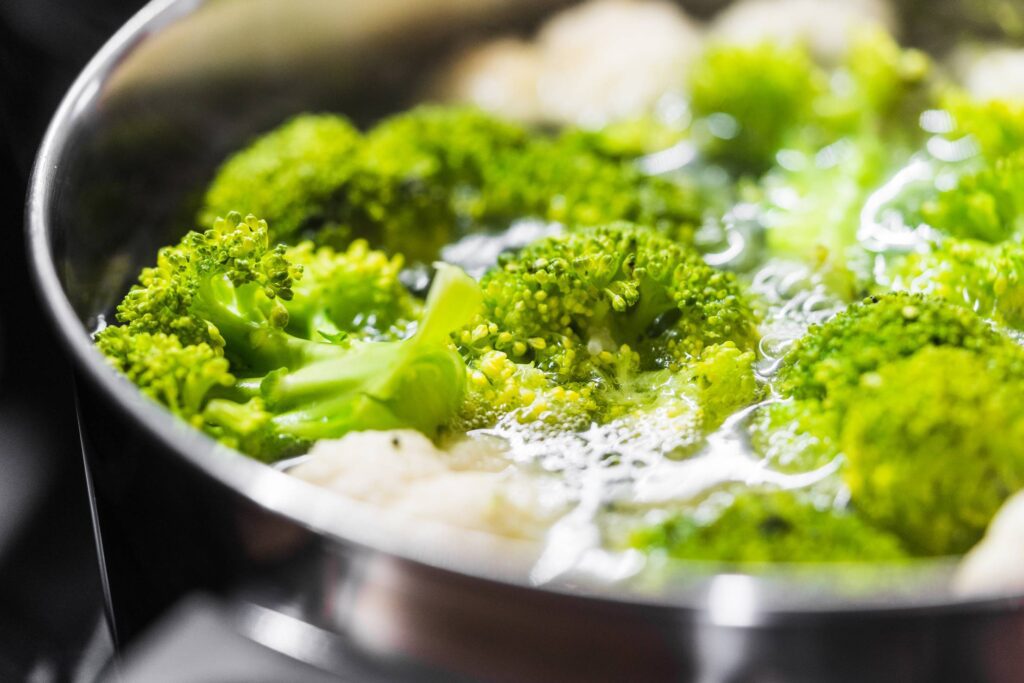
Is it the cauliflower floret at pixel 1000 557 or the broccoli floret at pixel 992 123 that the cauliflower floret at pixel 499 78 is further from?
the cauliflower floret at pixel 1000 557

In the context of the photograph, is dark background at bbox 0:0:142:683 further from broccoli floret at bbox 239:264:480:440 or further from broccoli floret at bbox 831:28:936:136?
broccoli floret at bbox 831:28:936:136

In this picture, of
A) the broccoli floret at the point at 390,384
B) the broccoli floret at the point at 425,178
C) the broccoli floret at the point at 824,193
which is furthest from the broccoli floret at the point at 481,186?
the broccoli floret at the point at 390,384

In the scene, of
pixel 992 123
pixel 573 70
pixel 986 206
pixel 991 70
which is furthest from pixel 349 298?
pixel 991 70

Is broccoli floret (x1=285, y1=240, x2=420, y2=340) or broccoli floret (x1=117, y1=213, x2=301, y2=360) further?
broccoli floret (x1=285, y1=240, x2=420, y2=340)

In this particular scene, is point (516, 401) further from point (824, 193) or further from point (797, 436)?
point (824, 193)

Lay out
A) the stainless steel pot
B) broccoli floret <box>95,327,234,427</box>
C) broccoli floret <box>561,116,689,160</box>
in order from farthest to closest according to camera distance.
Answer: broccoli floret <box>561,116,689,160</box> → broccoli floret <box>95,327,234,427</box> → the stainless steel pot

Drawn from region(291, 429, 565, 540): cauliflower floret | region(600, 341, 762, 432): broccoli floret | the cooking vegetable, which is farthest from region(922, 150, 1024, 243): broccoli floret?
region(291, 429, 565, 540): cauliflower floret
